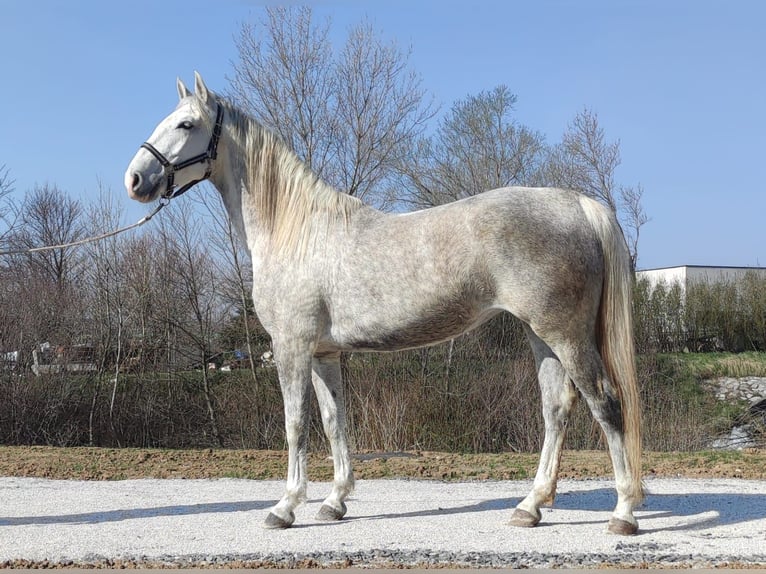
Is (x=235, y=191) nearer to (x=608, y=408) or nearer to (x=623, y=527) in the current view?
(x=608, y=408)

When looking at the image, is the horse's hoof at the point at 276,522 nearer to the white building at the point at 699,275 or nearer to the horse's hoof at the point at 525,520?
the horse's hoof at the point at 525,520

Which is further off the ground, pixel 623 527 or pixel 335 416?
pixel 335 416

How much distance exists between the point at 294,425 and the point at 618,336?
203cm

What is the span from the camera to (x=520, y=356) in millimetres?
15320

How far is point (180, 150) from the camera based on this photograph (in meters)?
4.88

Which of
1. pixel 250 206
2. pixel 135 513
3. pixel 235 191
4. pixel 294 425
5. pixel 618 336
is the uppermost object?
pixel 235 191

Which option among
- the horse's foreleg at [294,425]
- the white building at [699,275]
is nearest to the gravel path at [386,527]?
the horse's foreleg at [294,425]

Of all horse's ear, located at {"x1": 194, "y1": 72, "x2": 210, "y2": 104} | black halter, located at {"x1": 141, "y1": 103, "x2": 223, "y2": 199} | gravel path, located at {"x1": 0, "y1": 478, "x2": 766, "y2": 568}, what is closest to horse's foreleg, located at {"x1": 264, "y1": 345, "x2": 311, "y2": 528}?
gravel path, located at {"x1": 0, "y1": 478, "x2": 766, "y2": 568}

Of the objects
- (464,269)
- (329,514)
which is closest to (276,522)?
(329,514)

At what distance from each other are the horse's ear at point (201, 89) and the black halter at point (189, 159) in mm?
109

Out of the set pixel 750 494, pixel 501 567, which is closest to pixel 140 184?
pixel 501 567

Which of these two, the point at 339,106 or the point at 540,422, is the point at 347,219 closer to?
the point at 540,422

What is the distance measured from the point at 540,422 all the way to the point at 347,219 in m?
8.48

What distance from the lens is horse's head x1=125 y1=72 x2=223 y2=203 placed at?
4777mm
